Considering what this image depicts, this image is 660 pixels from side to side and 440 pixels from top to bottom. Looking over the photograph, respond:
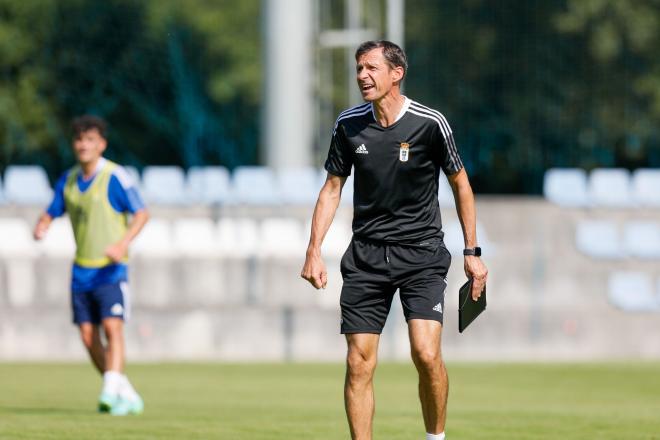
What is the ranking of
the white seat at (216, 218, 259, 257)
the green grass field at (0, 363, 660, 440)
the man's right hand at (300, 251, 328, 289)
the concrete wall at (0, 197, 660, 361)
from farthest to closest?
the white seat at (216, 218, 259, 257) < the concrete wall at (0, 197, 660, 361) < the green grass field at (0, 363, 660, 440) < the man's right hand at (300, 251, 328, 289)

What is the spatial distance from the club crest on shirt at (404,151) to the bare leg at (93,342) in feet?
13.9

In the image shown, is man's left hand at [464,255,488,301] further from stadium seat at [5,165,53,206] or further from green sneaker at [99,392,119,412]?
stadium seat at [5,165,53,206]

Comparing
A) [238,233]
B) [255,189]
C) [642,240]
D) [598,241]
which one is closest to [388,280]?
[238,233]

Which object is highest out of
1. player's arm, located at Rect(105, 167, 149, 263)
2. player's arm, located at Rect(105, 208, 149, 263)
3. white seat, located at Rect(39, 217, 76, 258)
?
player's arm, located at Rect(105, 167, 149, 263)

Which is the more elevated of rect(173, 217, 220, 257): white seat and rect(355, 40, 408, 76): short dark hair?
rect(355, 40, 408, 76): short dark hair

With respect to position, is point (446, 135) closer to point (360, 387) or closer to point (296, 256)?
point (360, 387)

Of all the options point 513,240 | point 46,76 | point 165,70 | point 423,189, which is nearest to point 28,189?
point 513,240

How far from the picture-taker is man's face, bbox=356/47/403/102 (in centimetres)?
888

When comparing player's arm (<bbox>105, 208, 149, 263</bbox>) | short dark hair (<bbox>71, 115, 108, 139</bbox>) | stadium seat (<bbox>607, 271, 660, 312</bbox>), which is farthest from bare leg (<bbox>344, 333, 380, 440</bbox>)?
stadium seat (<bbox>607, 271, 660, 312</bbox>)

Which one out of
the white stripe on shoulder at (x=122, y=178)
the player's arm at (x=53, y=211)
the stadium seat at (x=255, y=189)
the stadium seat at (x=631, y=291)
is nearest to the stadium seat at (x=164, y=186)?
the stadium seat at (x=255, y=189)

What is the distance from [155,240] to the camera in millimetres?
21141

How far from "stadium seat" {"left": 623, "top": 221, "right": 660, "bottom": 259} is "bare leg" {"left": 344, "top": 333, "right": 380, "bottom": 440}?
13.3 m

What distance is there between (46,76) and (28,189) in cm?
2522

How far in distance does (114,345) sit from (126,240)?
77cm
